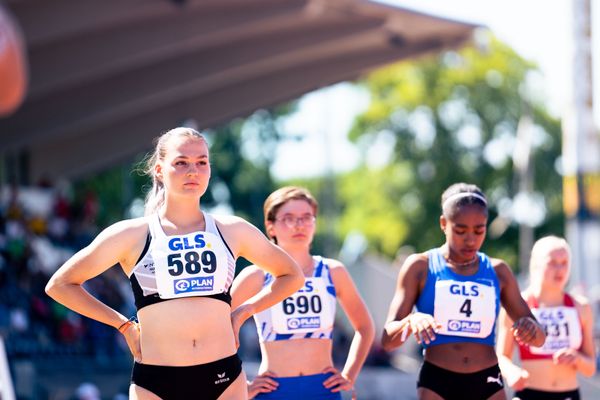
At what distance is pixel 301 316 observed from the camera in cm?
697

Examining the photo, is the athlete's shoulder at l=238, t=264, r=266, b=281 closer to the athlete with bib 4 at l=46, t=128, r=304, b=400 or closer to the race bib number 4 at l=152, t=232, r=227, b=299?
the athlete with bib 4 at l=46, t=128, r=304, b=400

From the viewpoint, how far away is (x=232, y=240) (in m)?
5.74

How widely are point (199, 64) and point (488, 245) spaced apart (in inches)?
1201

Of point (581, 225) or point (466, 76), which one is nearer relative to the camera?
point (581, 225)

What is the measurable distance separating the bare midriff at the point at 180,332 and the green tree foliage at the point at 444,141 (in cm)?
4745

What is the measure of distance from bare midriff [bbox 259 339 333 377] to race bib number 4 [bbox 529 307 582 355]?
5.59 feet

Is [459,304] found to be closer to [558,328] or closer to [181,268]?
[558,328]

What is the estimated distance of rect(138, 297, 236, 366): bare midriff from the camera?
548 cm

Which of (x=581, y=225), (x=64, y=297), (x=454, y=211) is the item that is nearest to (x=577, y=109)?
(x=581, y=225)

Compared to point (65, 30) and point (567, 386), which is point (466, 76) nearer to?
point (65, 30)

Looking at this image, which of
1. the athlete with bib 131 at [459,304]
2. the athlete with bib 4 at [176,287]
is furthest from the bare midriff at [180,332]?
the athlete with bib 131 at [459,304]

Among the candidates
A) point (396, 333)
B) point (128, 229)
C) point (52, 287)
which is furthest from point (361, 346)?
point (52, 287)

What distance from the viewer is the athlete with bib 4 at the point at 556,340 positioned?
25.6ft

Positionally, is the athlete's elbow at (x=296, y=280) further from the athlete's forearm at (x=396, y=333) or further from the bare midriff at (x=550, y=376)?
the bare midriff at (x=550, y=376)
